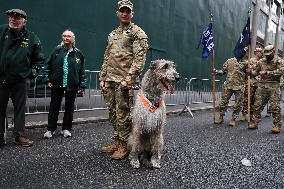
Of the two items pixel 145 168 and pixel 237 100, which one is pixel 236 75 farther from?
pixel 145 168

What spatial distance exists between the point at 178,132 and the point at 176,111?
156 inches

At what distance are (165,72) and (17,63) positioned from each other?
2.56m

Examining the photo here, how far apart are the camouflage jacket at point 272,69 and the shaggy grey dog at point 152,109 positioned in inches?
189

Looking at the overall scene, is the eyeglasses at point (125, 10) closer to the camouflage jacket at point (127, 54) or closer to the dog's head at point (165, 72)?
the camouflage jacket at point (127, 54)

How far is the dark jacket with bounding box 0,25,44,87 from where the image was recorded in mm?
5520

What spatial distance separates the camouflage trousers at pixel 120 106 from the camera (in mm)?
5156

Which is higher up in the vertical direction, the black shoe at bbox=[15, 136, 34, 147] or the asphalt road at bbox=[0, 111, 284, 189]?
the black shoe at bbox=[15, 136, 34, 147]

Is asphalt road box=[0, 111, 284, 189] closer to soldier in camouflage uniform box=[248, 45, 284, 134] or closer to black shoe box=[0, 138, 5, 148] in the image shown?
black shoe box=[0, 138, 5, 148]

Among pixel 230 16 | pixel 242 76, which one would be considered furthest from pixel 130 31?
pixel 230 16

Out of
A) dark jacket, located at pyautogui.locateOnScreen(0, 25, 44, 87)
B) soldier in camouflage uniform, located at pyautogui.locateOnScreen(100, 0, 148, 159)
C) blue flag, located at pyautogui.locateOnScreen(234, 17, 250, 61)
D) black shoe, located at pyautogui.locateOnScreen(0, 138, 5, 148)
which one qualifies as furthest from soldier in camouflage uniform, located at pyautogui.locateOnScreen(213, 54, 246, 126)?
black shoe, located at pyautogui.locateOnScreen(0, 138, 5, 148)

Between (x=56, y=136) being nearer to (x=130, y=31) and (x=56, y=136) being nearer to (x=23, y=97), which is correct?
(x=23, y=97)

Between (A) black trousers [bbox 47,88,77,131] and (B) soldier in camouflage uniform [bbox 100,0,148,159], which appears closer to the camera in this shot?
(B) soldier in camouflage uniform [bbox 100,0,148,159]

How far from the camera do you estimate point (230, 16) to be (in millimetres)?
25453

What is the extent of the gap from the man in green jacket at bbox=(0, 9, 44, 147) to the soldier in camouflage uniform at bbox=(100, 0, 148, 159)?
140 centimetres
